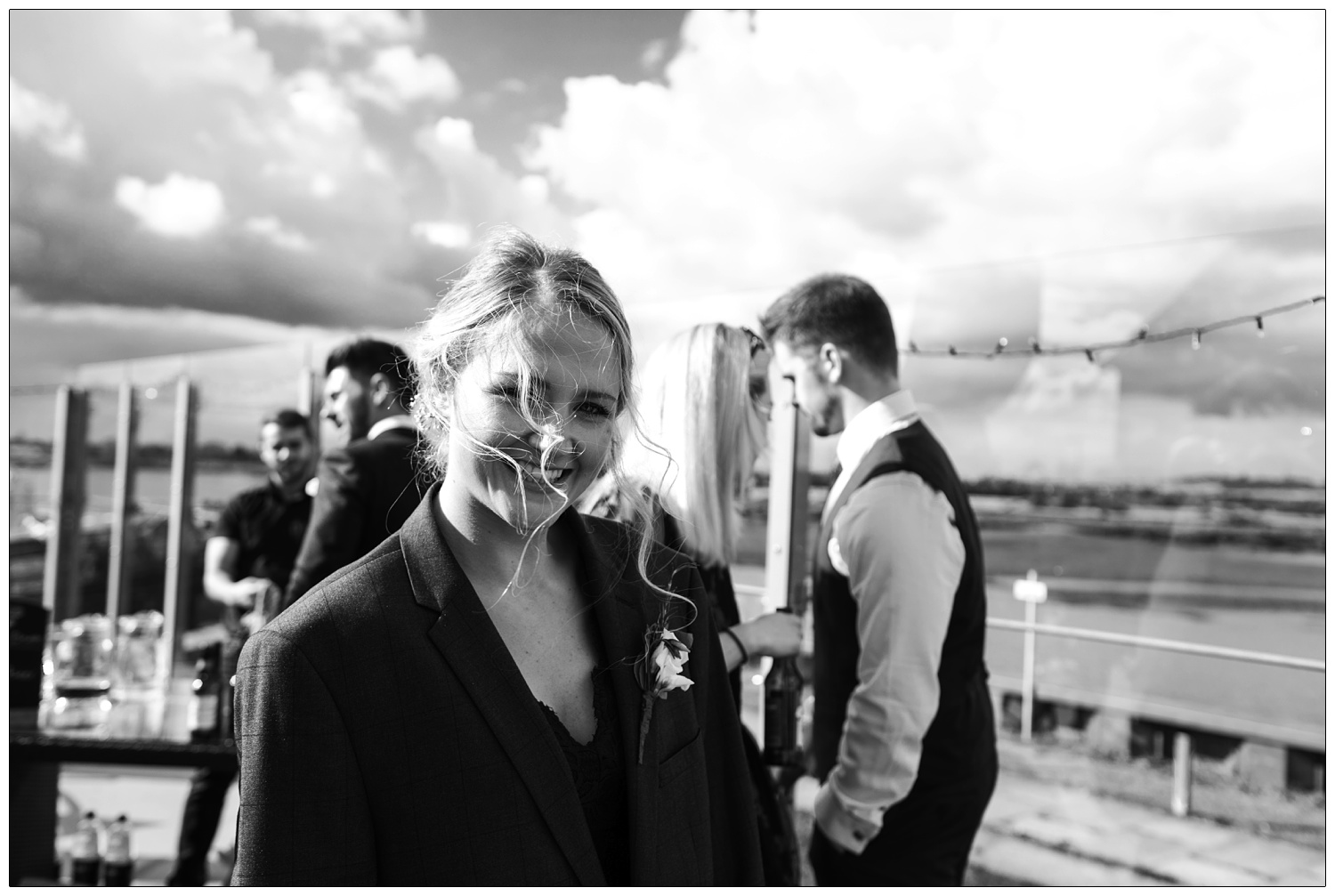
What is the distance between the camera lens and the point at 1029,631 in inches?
155

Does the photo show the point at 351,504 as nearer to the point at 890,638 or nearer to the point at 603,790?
the point at 890,638

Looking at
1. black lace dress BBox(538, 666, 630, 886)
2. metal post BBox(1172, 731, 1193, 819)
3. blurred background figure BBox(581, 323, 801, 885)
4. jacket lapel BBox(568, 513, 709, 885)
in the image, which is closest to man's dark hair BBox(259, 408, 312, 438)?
blurred background figure BBox(581, 323, 801, 885)

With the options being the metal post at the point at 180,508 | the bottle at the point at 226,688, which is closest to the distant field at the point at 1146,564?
the bottle at the point at 226,688

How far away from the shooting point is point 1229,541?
11.4ft

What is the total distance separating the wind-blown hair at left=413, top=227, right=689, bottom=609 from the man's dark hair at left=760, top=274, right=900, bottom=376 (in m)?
1.00

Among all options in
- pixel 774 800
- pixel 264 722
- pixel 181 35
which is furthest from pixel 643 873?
pixel 181 35

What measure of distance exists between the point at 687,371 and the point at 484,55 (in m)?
2.27

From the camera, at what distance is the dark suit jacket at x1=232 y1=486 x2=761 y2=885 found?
3.19 feet

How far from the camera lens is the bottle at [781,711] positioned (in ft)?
6.98

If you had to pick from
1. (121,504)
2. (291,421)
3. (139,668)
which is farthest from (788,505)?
(121,504)

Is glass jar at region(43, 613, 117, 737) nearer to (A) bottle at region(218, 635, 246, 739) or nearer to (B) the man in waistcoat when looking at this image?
(A) bottle at region(218, 635, 246, 739)

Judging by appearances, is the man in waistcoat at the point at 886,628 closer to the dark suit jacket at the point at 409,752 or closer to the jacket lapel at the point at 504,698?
the dark suit jacket at the point at 409,752

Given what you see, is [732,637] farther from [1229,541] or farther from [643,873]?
[1229,541]

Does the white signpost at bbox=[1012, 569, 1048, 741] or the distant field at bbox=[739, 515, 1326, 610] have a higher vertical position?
the distant field at bbox=[739, 515, 1326, 610]
